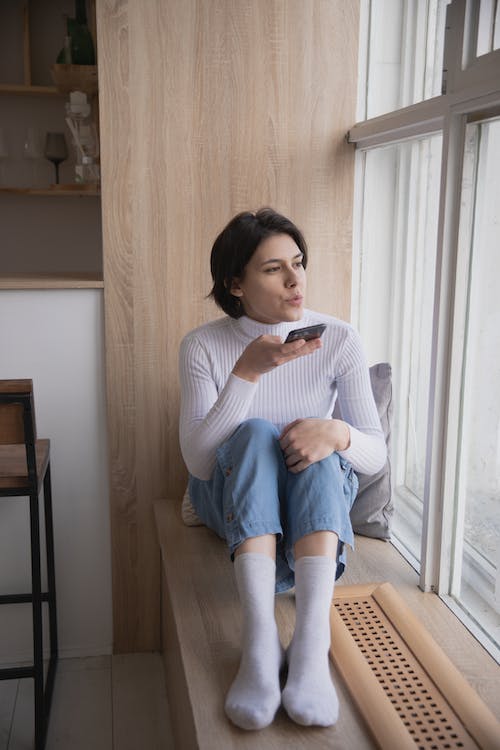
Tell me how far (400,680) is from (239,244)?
1005 millimetres

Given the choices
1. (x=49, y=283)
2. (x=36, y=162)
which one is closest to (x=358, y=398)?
(x=49, y=283)

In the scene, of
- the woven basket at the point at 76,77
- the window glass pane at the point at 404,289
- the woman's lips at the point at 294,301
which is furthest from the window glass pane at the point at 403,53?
the woven basket at the point at 76,77

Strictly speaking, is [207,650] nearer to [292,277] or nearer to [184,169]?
[292,277]

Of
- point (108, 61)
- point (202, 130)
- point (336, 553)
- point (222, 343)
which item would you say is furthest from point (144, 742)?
point (108, 61)

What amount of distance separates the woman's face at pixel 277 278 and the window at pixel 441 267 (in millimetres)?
320

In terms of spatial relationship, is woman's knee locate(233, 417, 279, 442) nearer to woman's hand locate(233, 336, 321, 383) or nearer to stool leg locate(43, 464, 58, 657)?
woman's hand locate(233, 336, 321, 383)

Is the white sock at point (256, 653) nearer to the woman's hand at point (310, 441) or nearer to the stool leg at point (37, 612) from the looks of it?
the woman's hand at point (310, 441)

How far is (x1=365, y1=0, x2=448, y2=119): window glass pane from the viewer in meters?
1.99

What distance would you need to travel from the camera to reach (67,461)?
2.31 m

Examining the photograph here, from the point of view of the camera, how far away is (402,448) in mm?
2297

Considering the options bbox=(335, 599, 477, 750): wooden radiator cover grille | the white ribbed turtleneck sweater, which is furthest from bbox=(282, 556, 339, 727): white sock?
the white ribbed turtleneck sweater

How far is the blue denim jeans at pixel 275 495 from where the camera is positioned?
1.57 meters

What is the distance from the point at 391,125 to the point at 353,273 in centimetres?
52

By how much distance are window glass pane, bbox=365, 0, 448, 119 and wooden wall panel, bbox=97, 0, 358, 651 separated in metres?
0.08
